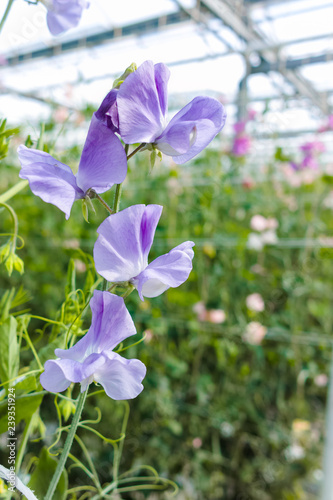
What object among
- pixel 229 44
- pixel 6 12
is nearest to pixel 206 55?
pixel 229 44

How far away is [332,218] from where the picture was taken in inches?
89.7

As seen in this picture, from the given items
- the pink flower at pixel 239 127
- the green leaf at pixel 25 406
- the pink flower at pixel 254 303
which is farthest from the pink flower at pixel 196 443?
the green leaf at pixel 25 406

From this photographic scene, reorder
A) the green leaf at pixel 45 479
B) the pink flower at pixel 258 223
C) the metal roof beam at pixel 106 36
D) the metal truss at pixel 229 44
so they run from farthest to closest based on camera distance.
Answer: the metal roof beam at pixel 106 36 → the metal truss at pixel 229 44 → the pink flower at pixel 258 223 → the green leaf at pixel 45 479

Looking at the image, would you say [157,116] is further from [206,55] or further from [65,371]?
[206,55]

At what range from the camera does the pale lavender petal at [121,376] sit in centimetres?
25

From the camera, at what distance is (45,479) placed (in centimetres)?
34

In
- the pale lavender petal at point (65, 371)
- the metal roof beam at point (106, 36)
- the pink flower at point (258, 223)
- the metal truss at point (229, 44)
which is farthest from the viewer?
the metal roof beam at point (106, 36)

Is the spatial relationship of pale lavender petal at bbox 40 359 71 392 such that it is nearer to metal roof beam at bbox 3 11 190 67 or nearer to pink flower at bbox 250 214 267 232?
pink flower at bbox 250 214 267 232

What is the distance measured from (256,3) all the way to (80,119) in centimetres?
164

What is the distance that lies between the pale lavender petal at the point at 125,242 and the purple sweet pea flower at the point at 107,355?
0.02 m

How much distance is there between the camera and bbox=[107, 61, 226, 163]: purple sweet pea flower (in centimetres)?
26

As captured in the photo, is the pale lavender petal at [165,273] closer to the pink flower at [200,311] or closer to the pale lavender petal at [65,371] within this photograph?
the pale lavender petal at [65,371]

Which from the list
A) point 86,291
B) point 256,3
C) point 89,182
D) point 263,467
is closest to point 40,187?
point 89,182

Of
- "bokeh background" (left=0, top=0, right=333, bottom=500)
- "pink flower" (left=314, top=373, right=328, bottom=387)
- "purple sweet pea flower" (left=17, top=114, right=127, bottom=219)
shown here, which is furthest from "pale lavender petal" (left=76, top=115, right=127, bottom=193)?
"pink flower" (left=314, top=373, right=328, bottom=387)
